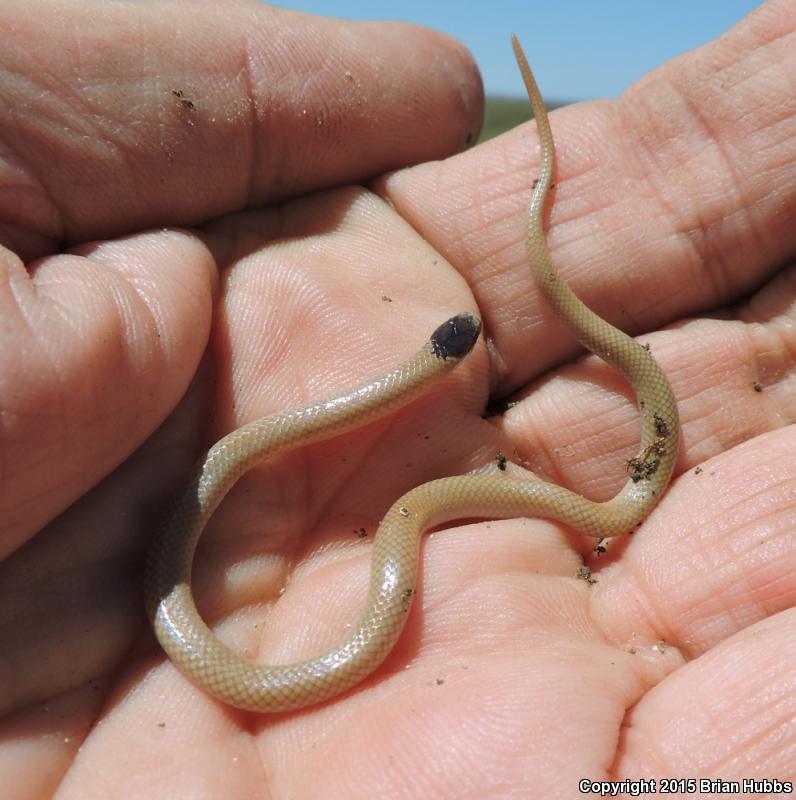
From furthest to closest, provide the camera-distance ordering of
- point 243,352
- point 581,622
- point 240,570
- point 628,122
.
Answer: point 628,122 → point 243,352 → point 240,570 → point 581,622

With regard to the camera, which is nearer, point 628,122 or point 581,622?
point 581,622

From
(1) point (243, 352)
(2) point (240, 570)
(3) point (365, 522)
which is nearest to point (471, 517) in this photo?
(3) point (365, 522)

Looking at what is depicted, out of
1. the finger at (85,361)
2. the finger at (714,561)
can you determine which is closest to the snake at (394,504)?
the finger at (714,561)

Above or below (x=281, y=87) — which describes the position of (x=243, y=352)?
below

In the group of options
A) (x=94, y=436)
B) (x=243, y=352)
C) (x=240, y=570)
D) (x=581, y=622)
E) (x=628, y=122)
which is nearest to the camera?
(x=94, y=436)

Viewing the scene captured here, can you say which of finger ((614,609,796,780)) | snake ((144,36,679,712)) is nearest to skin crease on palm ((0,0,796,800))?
finger ((614,609,796,780))

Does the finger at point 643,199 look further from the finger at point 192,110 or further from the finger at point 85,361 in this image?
the finger at point 85,361

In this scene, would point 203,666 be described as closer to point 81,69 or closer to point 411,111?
point 81,69
